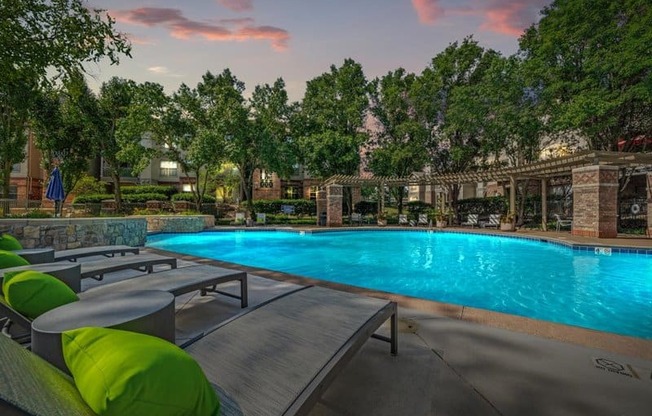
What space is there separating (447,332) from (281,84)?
22812mm

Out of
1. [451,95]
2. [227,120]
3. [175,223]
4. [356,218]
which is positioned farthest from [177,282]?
[451,95]

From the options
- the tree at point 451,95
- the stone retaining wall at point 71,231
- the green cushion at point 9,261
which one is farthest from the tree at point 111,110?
the tree at point 451,95

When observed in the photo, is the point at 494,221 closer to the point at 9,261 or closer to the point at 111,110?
the point at 9,261

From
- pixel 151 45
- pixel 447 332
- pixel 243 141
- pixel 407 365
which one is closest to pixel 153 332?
pixel 407 365

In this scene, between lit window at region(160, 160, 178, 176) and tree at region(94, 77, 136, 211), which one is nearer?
tree at region(94, 77, 136, 211)

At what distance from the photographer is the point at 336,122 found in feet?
80.9

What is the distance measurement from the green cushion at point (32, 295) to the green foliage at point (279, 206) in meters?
26.6

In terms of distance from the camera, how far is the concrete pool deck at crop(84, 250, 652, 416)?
7.06 feet

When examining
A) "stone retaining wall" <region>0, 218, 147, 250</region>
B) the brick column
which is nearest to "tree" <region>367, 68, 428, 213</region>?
the brick column

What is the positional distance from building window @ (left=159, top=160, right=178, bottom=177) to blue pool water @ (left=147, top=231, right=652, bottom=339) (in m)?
23.5

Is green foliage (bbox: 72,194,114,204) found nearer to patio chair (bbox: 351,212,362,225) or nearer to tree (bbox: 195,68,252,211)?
tree (bbox: 195,68,252,211)

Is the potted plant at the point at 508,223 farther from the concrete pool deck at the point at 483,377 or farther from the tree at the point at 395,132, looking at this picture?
the concrete pool deck at the point at 483,377

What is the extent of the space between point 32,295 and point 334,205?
60.5 feet

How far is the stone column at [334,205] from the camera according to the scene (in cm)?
2038
